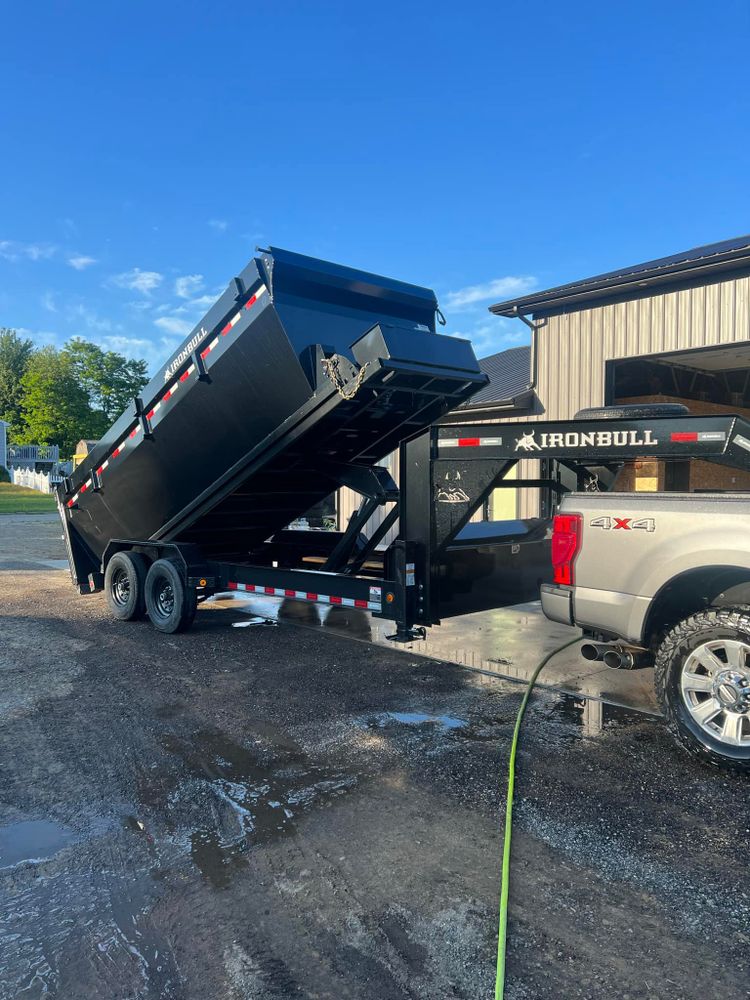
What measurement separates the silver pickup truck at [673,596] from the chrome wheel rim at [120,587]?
595 cm

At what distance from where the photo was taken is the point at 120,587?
9227mm

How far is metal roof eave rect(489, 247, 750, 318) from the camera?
9914 mm

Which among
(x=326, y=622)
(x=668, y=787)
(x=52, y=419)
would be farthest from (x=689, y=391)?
(x=52, y=419)

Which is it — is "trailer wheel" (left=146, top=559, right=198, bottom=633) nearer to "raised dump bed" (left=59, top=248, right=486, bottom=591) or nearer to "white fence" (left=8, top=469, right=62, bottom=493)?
"raised dump bed" (left=59, top=248, right=486, bottom=591)

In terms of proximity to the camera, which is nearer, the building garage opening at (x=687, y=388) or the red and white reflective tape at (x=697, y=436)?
the red and white reflective tape at (x=697, y=436)

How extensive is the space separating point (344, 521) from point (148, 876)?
14.9m

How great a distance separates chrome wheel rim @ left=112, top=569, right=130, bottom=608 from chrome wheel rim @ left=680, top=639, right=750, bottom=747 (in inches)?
273

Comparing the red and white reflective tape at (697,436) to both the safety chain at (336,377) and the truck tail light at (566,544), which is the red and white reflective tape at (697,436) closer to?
the truck tail light at (566,544)

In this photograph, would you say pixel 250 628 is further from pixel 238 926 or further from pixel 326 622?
pixel 238 926

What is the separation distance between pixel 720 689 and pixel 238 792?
2858 millimetres

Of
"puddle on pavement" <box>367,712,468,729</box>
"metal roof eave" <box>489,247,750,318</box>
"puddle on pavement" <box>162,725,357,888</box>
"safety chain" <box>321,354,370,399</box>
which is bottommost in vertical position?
"puddle on pavement" <box>162,725,357,888</box>

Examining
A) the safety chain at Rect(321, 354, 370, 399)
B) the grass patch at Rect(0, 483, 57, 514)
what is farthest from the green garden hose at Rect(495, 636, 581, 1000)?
the grass patch at Rect(0, 483, 57, 514)

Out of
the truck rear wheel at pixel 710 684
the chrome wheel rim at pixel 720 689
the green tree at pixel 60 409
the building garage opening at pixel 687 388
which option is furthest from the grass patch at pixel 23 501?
the chrome wheel rim at pixel 720 689

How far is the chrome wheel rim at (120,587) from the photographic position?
30.1 ft
